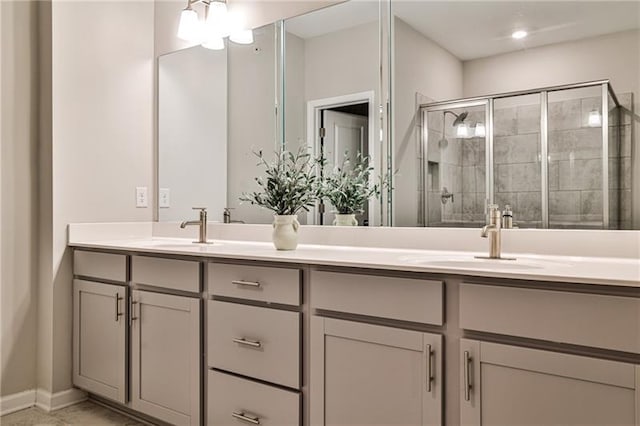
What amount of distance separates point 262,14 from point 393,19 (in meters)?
0.76

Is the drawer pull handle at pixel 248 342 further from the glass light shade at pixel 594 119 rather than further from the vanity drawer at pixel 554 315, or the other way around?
the glass light shade at pixel 594 119

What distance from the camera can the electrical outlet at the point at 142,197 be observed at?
283cm

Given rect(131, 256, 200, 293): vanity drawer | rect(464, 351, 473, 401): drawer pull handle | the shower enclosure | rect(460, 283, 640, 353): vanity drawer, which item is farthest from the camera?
rect(131, 256, 200, 293): vanity drawer

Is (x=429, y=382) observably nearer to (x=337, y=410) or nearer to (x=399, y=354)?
(x=399, y=354)

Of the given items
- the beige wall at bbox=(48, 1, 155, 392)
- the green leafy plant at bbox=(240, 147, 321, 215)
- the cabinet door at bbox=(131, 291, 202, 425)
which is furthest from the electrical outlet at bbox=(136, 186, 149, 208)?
the cabinet door at bbox=(131, 291, 202, 425)

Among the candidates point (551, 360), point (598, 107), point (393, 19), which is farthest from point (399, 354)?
point (393, 19)

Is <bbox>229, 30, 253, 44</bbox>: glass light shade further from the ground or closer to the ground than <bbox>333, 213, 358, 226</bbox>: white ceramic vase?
further from the ground

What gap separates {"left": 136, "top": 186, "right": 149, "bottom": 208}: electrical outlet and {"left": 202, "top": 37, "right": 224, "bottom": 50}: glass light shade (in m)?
0.87

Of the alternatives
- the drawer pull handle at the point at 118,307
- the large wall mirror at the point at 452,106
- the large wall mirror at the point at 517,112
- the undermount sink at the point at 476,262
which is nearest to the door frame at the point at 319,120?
the large wall mirror at the point at 452,106

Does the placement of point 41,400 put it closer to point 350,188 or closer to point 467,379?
point 350,188

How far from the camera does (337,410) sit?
153cm

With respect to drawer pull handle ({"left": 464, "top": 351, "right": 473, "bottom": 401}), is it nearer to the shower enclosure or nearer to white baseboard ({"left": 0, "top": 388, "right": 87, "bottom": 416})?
the shower enclosure

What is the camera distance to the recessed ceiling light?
1.77 meters

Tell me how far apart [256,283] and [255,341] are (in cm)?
20
